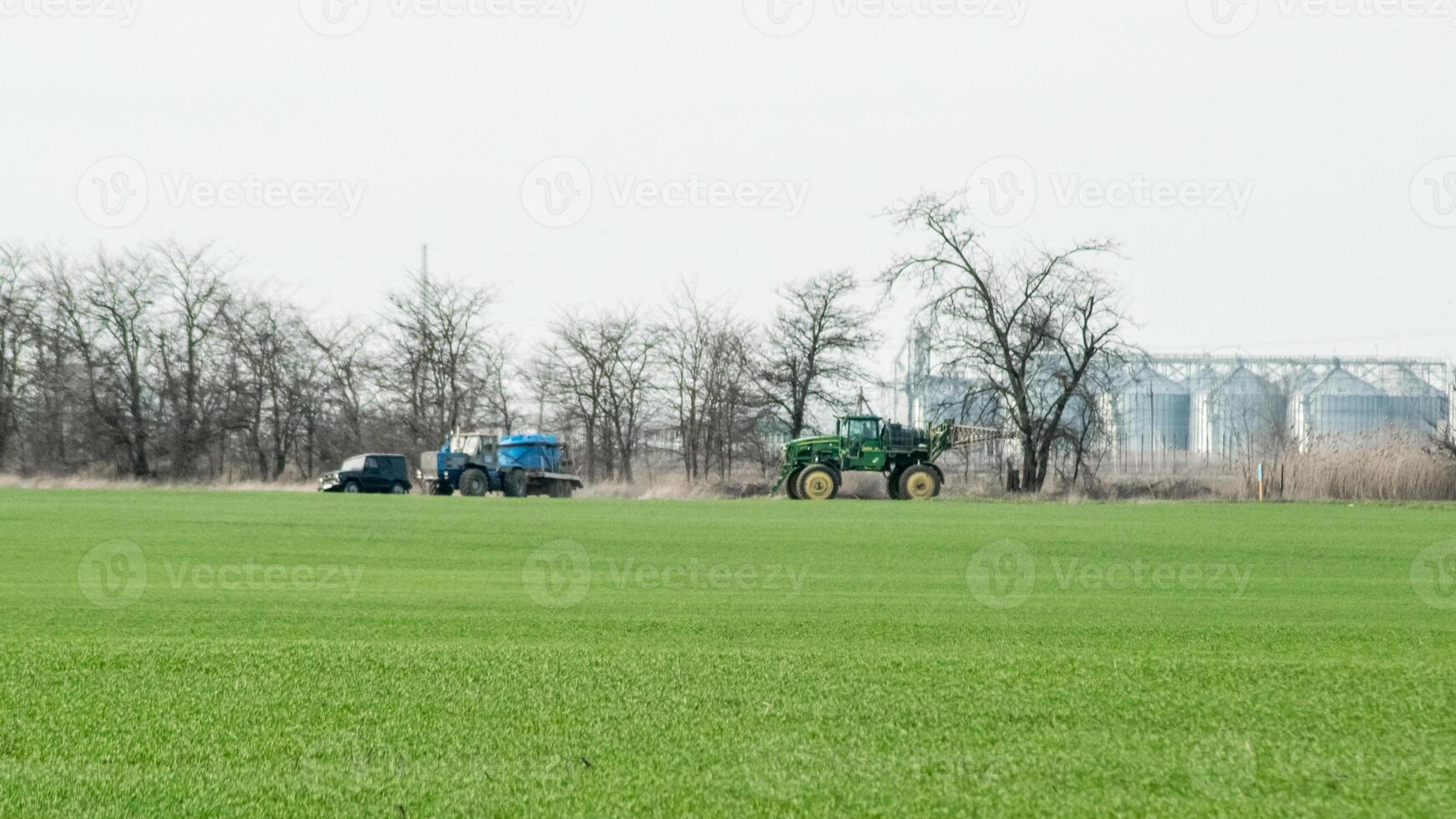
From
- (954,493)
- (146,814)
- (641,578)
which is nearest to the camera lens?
(146,814)

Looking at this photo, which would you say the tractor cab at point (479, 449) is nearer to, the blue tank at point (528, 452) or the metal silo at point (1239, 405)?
the blue tank at point (528, 452)

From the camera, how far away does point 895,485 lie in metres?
39.0

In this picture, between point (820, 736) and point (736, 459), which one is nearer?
point (820, 736)

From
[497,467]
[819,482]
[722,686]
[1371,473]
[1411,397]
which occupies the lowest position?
[722,686]

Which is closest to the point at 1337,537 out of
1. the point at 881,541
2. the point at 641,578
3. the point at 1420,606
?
the point at 881,541

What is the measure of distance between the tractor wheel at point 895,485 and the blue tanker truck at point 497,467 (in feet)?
36.6

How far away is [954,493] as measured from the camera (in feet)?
136

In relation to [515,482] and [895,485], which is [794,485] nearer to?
[895,485]

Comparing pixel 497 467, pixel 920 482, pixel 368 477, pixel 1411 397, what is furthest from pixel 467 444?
pixel 1411 397

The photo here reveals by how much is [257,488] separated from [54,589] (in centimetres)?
3374

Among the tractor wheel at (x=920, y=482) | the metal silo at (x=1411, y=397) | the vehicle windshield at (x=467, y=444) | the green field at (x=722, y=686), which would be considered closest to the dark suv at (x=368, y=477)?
the vehicle windshield at (x=467, y=444)

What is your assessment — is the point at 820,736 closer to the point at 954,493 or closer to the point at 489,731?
the point at 489,731

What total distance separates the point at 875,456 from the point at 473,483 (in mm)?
13269

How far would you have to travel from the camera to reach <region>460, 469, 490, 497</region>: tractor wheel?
1682 inches
